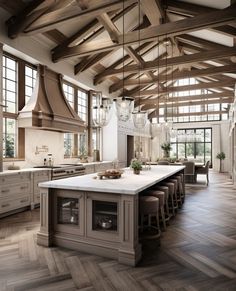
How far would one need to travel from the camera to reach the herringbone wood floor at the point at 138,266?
7.55 ft

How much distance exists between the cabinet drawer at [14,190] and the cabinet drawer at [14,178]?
80mm

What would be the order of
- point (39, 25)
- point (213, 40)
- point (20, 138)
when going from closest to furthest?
point (39, 25)
point (20, 138)
point (213, 40)

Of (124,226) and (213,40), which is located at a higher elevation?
(213,40)

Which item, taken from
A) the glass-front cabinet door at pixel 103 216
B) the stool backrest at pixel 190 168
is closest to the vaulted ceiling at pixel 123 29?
the glass-front cabinet door at pixel 103 216

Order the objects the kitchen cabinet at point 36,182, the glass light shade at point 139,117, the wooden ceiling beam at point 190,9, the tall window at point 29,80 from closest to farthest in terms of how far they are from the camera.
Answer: the glass light shade at point 139,117
the kitchen cabinet at point 36,182
the wooden ceiling beam at point 190,9
the tall window at point 29,80

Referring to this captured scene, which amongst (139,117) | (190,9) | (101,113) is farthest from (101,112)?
(190,9)

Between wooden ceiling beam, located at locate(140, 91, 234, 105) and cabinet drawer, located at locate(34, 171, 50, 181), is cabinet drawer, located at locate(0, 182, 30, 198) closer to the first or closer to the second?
cabinet drawer, located at locate(34, 171, 50, 181)

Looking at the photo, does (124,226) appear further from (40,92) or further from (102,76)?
(102,76)

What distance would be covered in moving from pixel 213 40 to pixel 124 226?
6.39 m

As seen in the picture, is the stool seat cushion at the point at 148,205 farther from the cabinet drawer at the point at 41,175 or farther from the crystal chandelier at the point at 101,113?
the cabinet drawer at the point at 41,175

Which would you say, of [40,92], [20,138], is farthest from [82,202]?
[40,92]

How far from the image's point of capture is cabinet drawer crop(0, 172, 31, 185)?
4402 mm

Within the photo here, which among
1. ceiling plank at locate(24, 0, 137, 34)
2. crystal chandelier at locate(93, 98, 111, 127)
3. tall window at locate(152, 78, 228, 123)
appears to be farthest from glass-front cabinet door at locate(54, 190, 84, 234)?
tall window at locate(152, 78, 228, 123)

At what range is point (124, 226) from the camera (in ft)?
9.04
